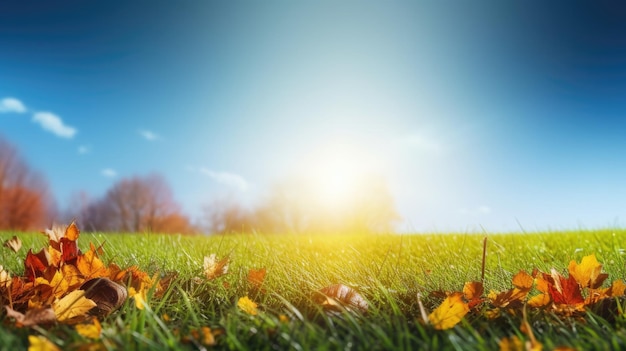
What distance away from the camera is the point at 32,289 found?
2566 mm

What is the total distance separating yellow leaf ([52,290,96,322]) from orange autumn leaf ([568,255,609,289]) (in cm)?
240

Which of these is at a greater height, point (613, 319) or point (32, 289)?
point (613, 319)

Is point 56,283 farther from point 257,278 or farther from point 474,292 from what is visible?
point 474,292

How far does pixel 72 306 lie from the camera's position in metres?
2.24

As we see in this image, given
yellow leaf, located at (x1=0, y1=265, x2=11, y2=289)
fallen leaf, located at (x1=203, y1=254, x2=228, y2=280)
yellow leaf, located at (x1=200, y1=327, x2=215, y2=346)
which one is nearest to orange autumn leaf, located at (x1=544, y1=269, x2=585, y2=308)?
yellow leaf, located at (x1=200, y1=327, x2=215, y2=346)

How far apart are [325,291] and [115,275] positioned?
1201 millimetres

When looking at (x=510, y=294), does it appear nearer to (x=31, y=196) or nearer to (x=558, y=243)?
(x=558, y=243)

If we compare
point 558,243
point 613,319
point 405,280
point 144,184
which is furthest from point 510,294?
point 144,184

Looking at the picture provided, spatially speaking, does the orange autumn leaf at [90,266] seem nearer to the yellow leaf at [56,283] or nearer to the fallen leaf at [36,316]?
the yellow leaf at [56,283]

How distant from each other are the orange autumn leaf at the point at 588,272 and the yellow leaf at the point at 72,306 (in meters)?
2.40

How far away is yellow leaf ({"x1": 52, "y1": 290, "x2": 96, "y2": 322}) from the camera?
7.23 feet

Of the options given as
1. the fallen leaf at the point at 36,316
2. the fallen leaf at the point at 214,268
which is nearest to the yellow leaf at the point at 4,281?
the fallen leaf at the point at 36,316

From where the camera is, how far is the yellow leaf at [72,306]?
2.20 m

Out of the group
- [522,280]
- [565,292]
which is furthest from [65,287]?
[565,292]
